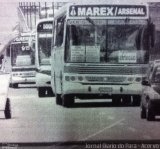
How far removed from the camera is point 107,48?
44.6ft

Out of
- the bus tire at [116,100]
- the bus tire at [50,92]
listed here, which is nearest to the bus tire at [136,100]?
the bus tire at [116,100]

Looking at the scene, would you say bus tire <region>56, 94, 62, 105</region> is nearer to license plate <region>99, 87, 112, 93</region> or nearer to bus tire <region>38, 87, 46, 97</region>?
bus tire <region>38, 87, 46, 97</region>

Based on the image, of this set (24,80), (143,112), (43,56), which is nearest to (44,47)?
(43,56)

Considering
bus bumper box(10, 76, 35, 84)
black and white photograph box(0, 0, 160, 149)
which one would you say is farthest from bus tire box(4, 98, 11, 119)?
bus bumper box(10, 76, 35, 84)

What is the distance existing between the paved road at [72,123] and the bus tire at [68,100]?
0.21 feet

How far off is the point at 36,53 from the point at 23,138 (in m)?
0.93

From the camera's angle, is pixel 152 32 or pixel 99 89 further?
pixel 99 89

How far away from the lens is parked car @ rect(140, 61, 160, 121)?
44.2 feet

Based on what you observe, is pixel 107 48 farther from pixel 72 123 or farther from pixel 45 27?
pixel 72 123

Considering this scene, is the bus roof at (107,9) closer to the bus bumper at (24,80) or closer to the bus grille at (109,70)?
the bus grille at (109,70)

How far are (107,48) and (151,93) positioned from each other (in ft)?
1.98

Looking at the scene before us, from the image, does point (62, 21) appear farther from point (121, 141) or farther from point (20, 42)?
point (121, 141)

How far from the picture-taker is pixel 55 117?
13500 mm

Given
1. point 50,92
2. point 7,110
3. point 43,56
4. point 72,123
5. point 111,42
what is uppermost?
point 111,42
